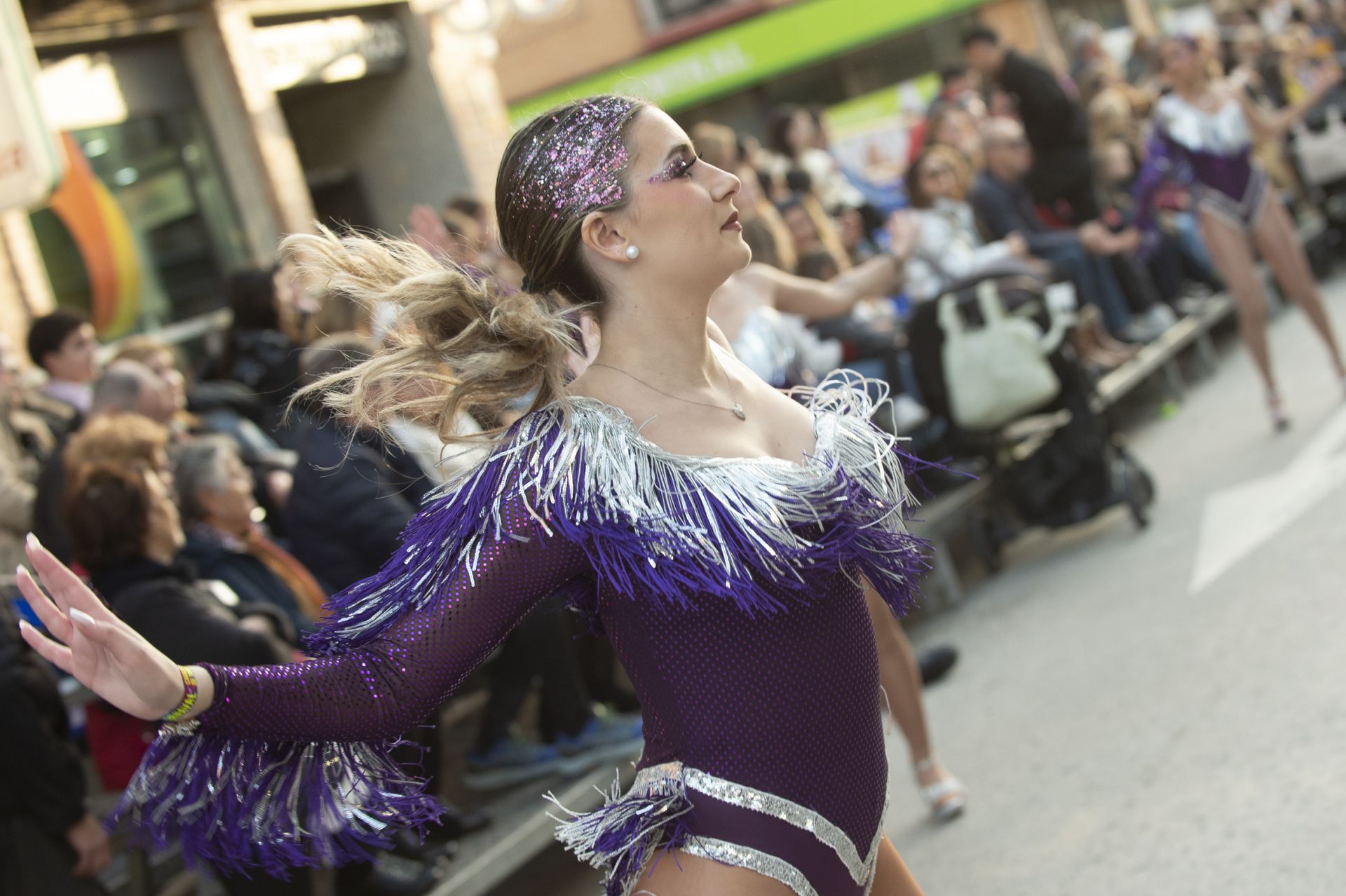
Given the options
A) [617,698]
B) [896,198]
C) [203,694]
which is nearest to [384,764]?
[203,694]

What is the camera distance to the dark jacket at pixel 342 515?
4.97 m

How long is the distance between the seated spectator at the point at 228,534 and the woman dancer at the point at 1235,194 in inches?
209

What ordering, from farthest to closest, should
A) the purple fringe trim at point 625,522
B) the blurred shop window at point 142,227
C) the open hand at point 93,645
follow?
the blurred shop window at point 142,227 → the purple fringe trim at point 625,522 → the open hand at point 93,645

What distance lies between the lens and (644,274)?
7.14 feet

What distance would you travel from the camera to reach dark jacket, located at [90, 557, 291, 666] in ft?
12.9

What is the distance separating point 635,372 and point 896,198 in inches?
389

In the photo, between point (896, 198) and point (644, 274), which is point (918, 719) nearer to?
point (644, 274)

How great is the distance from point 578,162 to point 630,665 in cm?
78

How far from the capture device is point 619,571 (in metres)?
2.01

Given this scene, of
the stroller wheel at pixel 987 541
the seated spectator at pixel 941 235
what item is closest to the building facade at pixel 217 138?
the seated spectator at pixel 941 235

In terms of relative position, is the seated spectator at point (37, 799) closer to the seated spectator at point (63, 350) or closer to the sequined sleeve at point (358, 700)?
the seated spectator at point (63, 350)

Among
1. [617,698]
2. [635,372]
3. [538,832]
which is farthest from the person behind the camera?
[617,698]

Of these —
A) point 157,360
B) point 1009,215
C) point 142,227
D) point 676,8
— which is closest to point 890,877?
point 157,360

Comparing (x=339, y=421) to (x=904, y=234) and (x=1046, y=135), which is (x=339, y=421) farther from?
(x=1046, y=135)
